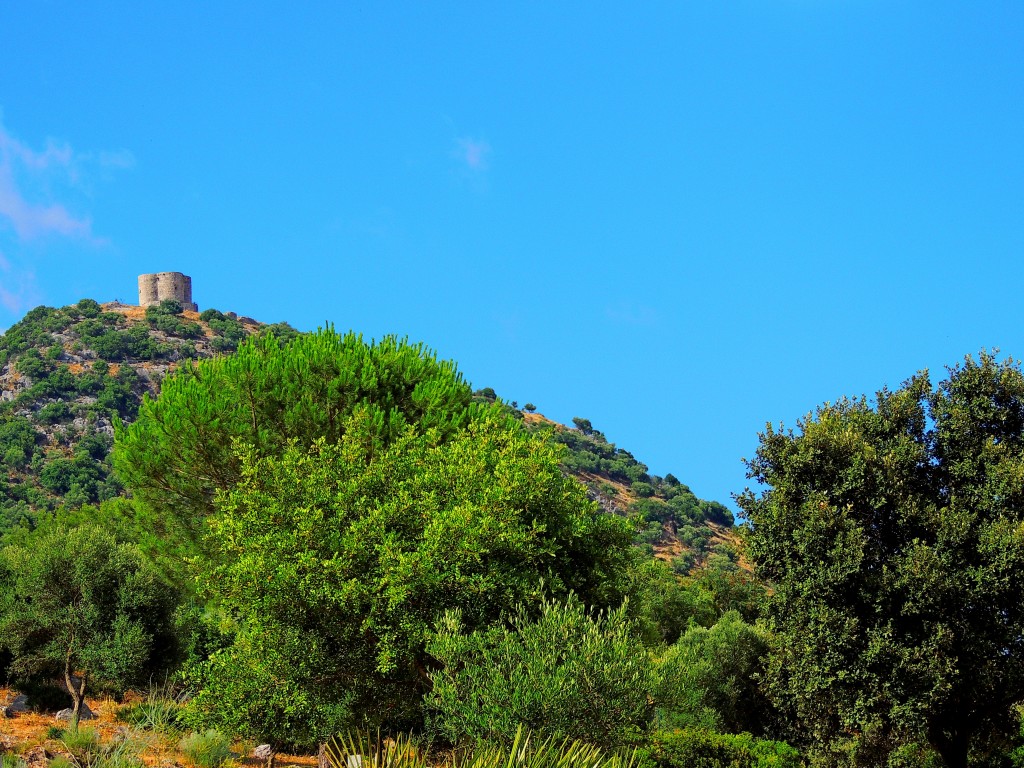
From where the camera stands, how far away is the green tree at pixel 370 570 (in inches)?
806

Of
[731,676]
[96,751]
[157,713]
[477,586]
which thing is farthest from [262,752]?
[731,676]

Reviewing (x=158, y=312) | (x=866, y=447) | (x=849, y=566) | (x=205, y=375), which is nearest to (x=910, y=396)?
(x=866, y=447)

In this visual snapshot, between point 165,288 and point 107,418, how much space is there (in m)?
56.9

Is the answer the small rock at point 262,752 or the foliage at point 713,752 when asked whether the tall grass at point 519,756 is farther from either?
the small rock at point 262,752

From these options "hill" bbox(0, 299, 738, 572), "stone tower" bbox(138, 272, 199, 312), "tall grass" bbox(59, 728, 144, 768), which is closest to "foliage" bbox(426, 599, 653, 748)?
"tall grass" bbox(59, 728, 144, 768)

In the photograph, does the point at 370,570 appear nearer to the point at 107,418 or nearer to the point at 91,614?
the point at 91,614

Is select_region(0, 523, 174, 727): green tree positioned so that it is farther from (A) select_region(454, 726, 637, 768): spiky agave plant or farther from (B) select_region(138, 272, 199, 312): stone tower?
(B) select_region(138, 272, 199, 312): stone tower

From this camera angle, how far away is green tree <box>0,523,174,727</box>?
34250 mm

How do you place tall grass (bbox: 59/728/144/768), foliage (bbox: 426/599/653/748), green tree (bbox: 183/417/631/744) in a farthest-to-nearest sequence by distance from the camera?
1. green tree (bbox: 183/417/631/744)
2. foliage (bbox: 426/599/653/748)
3. tall grass (bbox: 59/728/144/768)

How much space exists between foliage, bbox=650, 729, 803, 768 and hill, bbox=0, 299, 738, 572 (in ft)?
234

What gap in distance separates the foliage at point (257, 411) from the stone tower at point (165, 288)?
153 m

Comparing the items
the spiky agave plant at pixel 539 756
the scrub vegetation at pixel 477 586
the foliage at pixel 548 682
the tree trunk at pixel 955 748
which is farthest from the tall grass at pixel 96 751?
the tree trunk at pixel 955 748

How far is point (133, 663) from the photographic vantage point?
34031mm

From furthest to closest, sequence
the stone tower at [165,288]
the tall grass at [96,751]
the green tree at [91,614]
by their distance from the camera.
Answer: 1. the stone tower at [165,288]
2. the green tree at [91,614]
3. the tall grass at [96,751]
